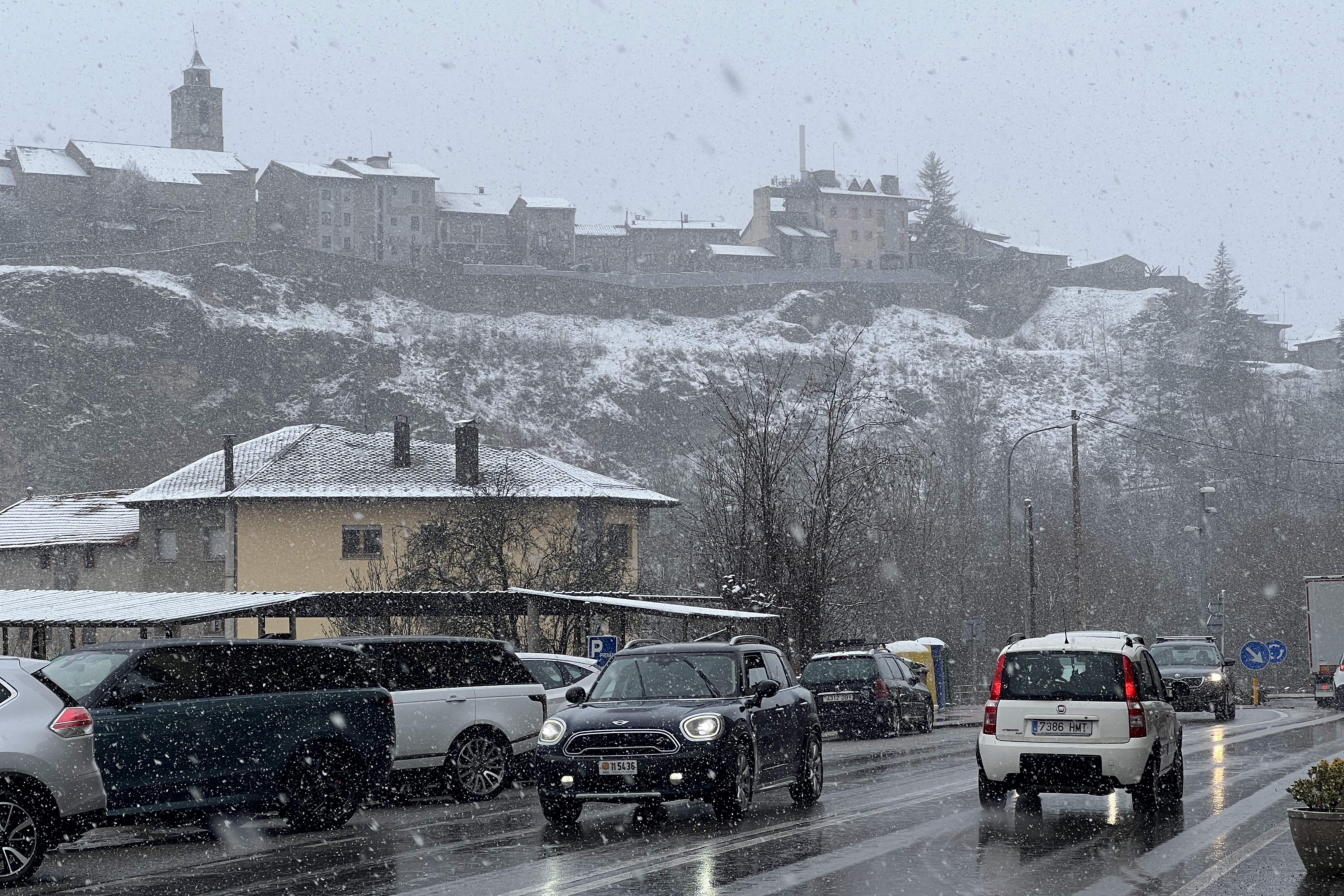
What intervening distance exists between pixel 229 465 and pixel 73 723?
45038mm

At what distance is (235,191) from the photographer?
428 feet

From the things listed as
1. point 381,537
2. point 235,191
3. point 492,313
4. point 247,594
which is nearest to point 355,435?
point 381,537

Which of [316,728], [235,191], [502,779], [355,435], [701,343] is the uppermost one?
[235,191]

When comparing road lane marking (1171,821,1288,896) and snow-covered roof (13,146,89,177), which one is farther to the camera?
snow-covered roof (13,146,89,177)

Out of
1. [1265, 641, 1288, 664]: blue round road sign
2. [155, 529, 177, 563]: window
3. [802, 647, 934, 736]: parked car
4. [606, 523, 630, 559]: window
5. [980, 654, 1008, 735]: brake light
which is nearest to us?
[980, 654, 1008, 735]: brake light

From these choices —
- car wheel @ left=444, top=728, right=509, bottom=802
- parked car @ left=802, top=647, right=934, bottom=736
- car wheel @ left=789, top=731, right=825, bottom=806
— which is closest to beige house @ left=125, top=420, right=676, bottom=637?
parked car @ left=802, top=647, right=934, bottom=736

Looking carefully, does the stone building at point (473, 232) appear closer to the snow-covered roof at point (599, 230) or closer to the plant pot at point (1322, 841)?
the snow-covered roof at point (599, 230)

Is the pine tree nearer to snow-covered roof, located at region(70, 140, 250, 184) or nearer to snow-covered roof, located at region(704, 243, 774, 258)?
snow-covered roof, located at region(704, 243, 774, 258)

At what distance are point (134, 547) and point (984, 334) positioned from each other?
10109 cm

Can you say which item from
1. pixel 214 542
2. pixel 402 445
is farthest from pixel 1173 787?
pixel 214 542

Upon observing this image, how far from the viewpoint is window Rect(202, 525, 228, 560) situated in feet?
180

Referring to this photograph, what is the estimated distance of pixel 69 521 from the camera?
6525 cm

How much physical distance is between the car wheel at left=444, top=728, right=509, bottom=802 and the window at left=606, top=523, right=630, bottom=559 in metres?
24.9

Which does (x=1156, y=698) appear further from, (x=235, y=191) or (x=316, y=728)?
(x=235, y=191)
